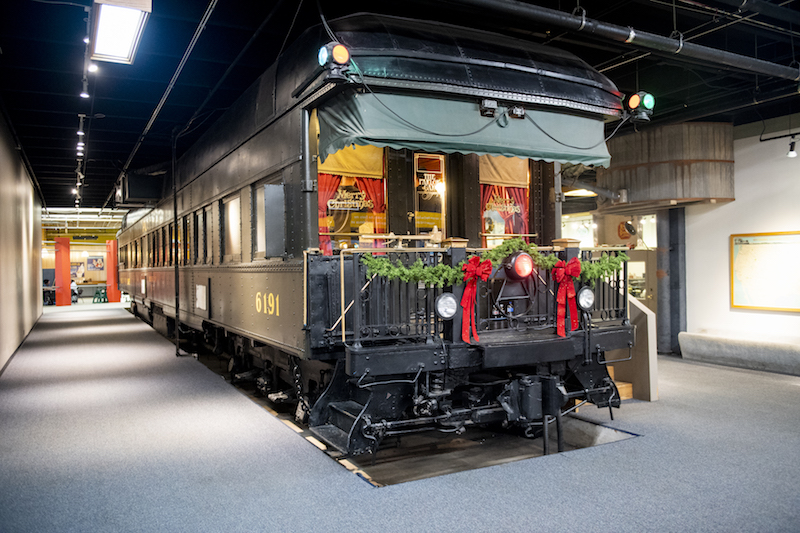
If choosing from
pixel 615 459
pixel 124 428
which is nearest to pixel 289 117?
pixel 124 428

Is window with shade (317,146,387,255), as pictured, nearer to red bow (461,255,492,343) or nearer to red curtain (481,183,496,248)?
red curtain (481,183,496,248)

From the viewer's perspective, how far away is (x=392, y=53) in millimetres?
→ 4785

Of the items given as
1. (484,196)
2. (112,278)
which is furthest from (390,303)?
(112,278)

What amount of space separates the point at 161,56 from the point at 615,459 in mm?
7240

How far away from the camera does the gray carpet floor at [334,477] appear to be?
3613 millimetres

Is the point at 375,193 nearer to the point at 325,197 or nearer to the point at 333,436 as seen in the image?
the point at 325,197

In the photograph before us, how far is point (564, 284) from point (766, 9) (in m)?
4.03

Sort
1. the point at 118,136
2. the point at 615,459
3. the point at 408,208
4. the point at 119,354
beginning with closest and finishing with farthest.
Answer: the point at 615,459 < the point at 408,208 < the point at 119,354 < the point at 118,136

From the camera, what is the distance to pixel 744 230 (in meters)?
9.84

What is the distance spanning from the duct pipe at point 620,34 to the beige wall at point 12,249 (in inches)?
346

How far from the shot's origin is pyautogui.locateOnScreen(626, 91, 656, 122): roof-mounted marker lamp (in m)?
5.88

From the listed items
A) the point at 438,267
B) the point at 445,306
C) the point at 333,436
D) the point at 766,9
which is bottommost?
the point at 333,436

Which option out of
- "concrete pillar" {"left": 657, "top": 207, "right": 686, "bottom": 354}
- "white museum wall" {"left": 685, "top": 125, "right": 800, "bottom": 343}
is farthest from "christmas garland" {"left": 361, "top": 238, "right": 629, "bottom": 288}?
"concrete pillar" {"left": 657, "top": 207, "right": 686, "bottom": 354}

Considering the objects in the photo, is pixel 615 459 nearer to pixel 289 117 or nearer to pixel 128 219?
pixel 289 117
